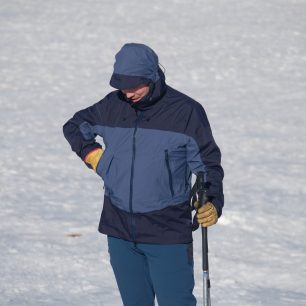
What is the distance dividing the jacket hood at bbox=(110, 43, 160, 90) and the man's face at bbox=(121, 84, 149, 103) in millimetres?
30

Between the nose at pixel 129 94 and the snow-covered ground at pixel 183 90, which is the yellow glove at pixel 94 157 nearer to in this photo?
the nose at pixel 129 94

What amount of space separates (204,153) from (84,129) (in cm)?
72

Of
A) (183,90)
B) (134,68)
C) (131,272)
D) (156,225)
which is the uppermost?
(134,68)

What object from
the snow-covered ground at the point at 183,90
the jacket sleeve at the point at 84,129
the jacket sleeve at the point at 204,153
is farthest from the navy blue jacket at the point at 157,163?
the snow-covered ground at the point at 183,90

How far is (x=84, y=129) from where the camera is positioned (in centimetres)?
470

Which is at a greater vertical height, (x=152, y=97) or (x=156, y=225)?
(x=152, y=97)

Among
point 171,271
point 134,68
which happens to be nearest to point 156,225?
point 171,271

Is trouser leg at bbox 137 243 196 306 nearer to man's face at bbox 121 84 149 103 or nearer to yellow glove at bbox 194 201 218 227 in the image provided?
yellow glove at bbox 194 201 218 227

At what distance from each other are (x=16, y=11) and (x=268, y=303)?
39.9 feet

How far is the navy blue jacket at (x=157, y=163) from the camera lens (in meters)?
4.34

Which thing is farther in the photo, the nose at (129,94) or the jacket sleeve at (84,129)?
the jacket sleeve at (84,129)

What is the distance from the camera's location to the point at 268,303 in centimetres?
643

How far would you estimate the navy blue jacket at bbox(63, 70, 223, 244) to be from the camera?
14.2 ft

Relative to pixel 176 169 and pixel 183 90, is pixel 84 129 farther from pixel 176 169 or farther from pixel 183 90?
pixel 183 90
